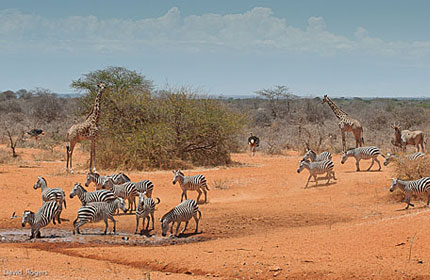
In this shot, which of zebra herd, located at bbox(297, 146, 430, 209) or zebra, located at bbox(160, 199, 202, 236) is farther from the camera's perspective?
zebra herd, located at bbox(297, 146, 430, 209)

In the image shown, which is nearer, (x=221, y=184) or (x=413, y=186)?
(x=413, y=186)

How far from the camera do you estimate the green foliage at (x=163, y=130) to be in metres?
23.5

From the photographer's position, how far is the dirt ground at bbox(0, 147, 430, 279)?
8.82 m

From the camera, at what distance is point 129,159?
2330 cm

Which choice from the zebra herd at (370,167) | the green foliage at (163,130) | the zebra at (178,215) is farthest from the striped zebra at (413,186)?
the green foliage at (163,130)

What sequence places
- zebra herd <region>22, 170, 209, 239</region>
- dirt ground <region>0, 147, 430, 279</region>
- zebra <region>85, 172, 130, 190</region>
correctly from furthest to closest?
zebra <region>85, 172, 130, 190</region> → zebra herd <region>22, 170, 209, 239</region> → dirt ground <region>0, 147, 430, 279</region>

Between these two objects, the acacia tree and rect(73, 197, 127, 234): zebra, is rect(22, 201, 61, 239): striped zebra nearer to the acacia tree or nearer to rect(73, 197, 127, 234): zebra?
rect(73, 197, 127, 234): zebra

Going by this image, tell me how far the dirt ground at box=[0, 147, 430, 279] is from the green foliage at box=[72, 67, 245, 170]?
16.5 feet

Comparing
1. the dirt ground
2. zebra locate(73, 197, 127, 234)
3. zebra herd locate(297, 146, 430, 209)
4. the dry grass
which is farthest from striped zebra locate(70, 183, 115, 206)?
zebra herd locate(297, 146, 430, 209)

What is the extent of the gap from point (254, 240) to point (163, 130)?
1359 cm

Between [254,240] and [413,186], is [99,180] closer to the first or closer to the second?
[254,240]

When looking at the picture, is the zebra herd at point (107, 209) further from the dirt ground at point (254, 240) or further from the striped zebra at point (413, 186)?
the striped zebra at point (413, 186)

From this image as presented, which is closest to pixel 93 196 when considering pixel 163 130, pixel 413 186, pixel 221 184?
pixel 221 184

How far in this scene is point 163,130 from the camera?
23938 mm
